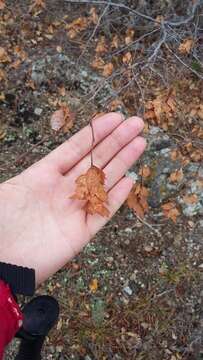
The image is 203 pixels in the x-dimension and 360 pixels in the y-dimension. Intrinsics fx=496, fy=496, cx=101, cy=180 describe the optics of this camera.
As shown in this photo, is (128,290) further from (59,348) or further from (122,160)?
(122,160)

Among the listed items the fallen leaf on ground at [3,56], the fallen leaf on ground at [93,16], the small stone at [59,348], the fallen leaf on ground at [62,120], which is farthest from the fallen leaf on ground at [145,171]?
the fallen leaf on ground at [3,56]

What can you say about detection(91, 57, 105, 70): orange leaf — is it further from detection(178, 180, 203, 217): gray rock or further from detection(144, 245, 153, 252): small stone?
detection(144, 245, 153, 252): small stone

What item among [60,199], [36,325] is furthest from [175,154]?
[36,325]

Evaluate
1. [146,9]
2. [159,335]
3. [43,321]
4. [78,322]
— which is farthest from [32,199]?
[146,9]

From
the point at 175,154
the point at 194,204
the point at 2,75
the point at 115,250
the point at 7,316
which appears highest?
the point at 7,316

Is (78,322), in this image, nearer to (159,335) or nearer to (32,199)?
(159,335)
